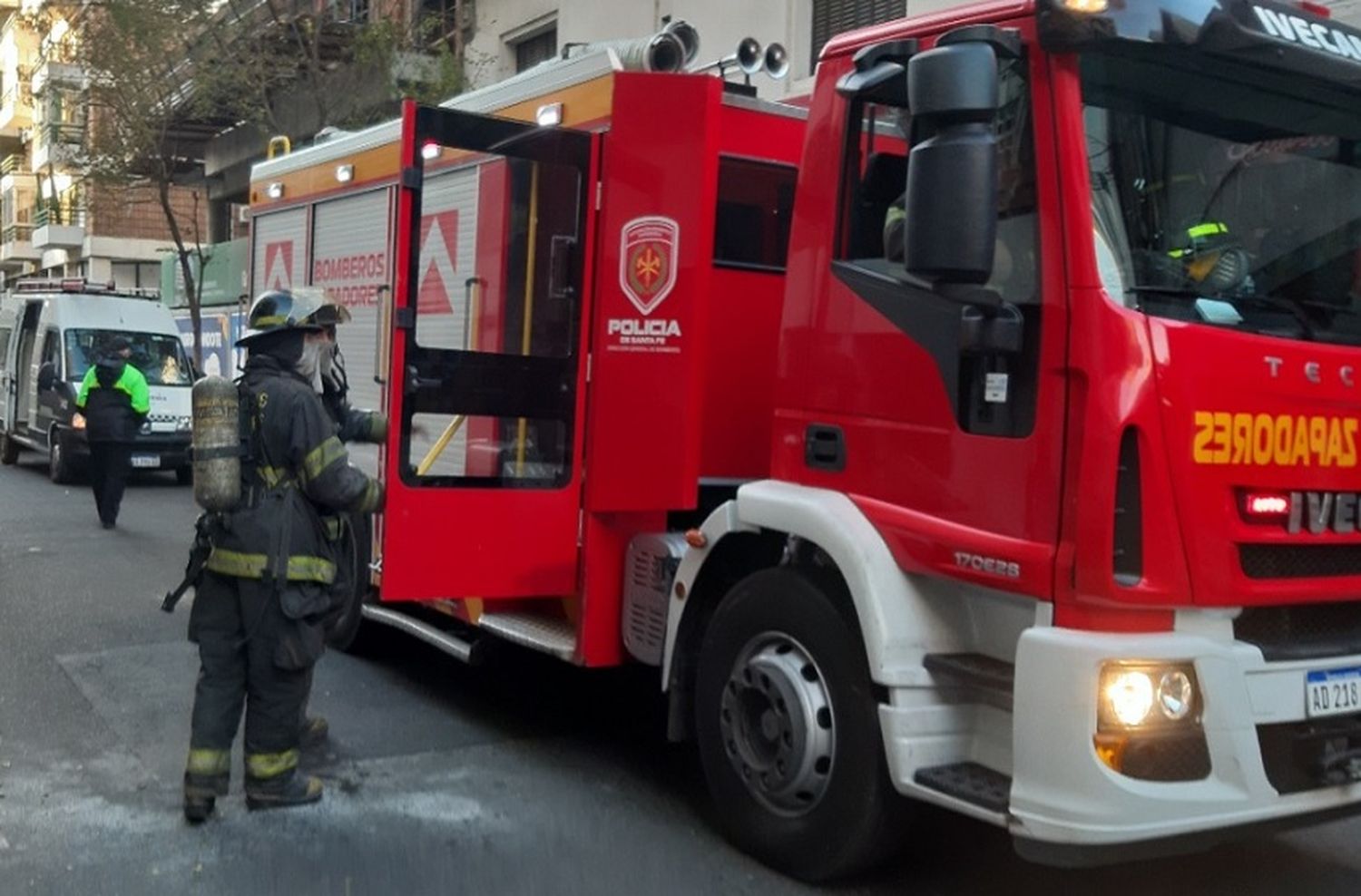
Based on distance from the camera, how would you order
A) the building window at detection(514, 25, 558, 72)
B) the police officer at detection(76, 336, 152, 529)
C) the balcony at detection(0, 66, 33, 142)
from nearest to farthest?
1. the police officer at detection(76, 336, 152, 529)
2. the building window at detection(514, 25, 558, 72)
3. the balcony at detection(0, 66, 33, 142)

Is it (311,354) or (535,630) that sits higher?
(311,354)

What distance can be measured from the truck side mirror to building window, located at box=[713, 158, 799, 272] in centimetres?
182

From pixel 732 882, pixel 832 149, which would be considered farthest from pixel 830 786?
pixel 832 149

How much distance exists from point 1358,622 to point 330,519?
3.37 metres

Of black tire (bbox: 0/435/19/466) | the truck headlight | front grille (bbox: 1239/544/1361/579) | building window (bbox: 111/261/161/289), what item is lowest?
black tire (bbox: 0/435/19/466)

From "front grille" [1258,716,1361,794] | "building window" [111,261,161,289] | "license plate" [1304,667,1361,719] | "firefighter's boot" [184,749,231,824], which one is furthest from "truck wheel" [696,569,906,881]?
"building window" [111,261,161,289]

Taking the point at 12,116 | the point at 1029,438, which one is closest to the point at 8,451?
the point at 1029,438

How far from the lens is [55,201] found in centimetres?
4378

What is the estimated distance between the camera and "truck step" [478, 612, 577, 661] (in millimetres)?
5523

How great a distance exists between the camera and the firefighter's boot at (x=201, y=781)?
16.0 feet

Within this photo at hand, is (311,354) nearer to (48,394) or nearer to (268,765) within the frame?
(268,765)

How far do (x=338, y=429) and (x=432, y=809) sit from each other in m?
1.47

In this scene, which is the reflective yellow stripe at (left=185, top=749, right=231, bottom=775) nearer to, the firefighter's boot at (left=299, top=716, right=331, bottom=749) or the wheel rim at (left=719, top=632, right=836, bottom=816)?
the firefighter's boot at (left=299, top=716, right=331, bottom=749)

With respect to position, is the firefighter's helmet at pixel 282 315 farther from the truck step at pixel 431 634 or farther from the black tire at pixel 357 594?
the truck step at pixel 431 634
